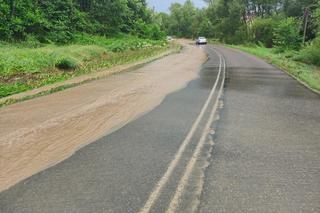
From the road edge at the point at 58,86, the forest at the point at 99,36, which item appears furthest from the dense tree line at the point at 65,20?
the road edge at the point at 58,86

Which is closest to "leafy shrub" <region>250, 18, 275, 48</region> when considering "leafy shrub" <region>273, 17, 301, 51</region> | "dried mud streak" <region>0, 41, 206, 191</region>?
"leafy shrub" <region>273, 17, 301, 51</region>

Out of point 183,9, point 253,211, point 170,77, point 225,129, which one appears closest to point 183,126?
point 225,129

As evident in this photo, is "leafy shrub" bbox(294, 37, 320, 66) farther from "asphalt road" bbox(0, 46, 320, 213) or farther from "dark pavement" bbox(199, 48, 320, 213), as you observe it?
"asphalt road" bbox(0, 46, 320, 213)

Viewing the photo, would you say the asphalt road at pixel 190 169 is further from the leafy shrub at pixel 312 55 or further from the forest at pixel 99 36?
the leafy shrub at pixel 312 55

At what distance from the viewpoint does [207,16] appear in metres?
110

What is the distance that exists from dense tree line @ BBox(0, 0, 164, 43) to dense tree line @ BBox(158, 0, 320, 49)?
62.0 feet

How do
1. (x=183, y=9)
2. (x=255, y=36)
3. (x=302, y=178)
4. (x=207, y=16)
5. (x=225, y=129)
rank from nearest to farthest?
1. (x=302, y=178)
2. (x=225, y=129)
3. (x=255, y=36)
4. (x=207, y=16)
5. (x=183, y=9)

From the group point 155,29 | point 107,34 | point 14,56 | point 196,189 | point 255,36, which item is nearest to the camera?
point 196,189

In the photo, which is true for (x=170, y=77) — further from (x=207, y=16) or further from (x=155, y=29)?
(x=207, y=16)

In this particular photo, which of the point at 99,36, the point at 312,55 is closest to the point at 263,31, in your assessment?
the point at 99,36

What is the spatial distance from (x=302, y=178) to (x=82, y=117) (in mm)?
6432

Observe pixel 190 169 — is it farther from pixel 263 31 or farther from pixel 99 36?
pixel 263 31

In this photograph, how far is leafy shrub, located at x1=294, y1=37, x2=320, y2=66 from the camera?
116ft

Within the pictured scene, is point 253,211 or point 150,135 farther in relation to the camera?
point 150,135
